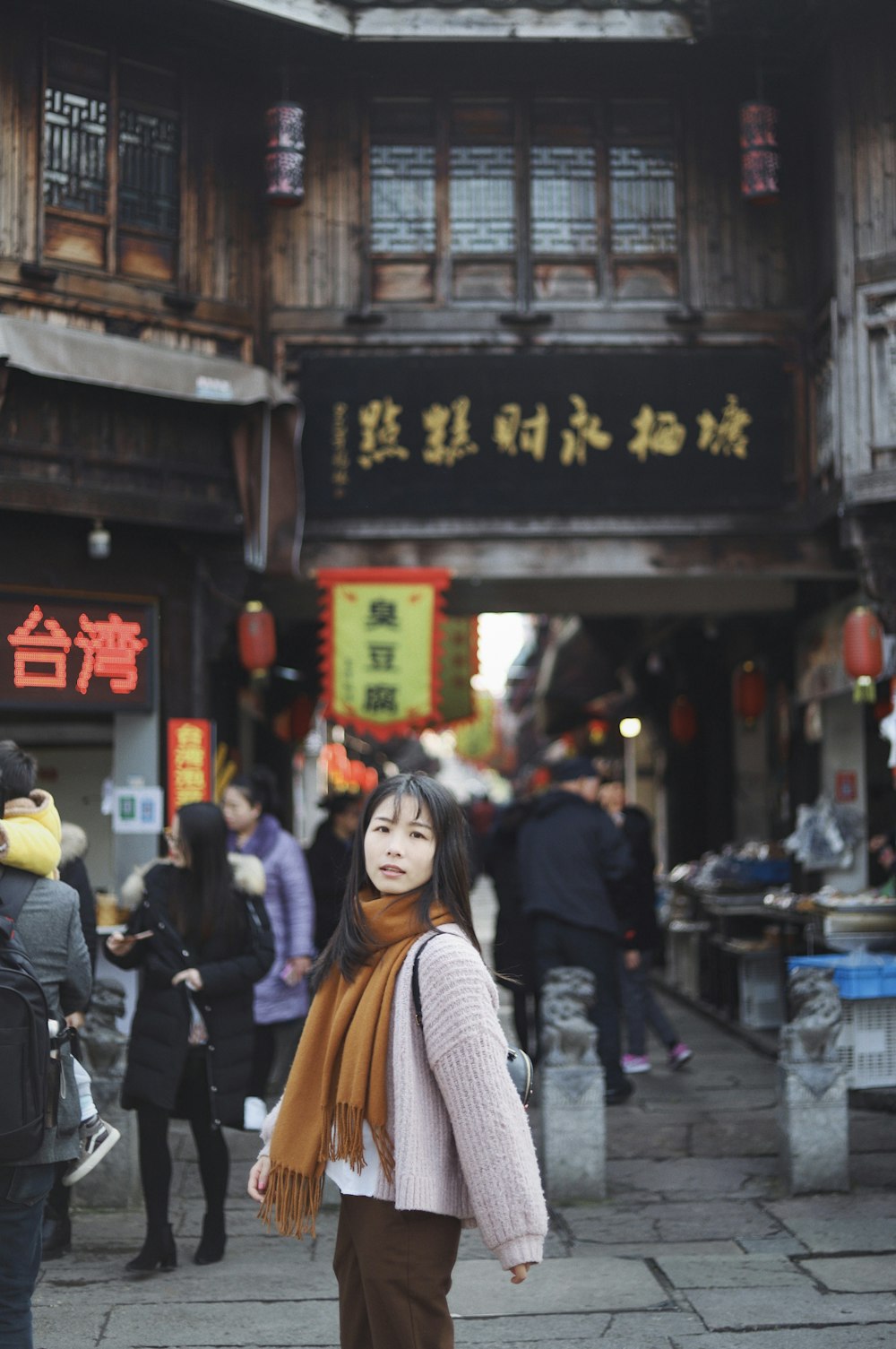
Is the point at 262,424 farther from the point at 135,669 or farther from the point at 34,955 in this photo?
the point at 34,955

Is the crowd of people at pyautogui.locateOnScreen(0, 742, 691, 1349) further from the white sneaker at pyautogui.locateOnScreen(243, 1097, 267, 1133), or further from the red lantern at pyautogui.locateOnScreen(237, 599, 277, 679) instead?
the red lantern at pyautogui.locateOnScreen(237, 599, 277, 679)

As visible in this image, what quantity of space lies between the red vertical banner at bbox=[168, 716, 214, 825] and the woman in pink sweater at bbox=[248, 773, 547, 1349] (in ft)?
23.4

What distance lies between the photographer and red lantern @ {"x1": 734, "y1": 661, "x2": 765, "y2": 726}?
48.0 ft

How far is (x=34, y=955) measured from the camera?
5.11 meters

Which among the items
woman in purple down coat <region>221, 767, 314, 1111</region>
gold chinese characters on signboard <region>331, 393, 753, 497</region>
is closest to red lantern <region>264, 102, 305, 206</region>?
gold chinese characters on signboard <region>331, 393, 753, 497</region>

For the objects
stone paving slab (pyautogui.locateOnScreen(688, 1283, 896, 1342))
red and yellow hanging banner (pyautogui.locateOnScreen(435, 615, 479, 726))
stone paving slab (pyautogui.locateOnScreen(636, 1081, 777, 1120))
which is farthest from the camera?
red and yellow hanging banner (pyautogui.locateOnScreen(435, 615, 479, 726))

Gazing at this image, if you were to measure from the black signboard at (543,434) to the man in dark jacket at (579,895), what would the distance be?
2.73 meters

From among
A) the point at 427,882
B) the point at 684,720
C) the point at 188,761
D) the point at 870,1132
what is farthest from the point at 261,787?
the point at 684,720

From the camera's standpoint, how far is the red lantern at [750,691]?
14633 millimetres

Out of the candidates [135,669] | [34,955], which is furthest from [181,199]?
[34,955]

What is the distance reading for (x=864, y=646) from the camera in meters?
10.8

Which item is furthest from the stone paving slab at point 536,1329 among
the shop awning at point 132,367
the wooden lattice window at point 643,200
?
the wooden lattice window at point 643,200

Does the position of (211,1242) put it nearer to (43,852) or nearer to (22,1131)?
(43,852)

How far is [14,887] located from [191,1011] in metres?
1.93
